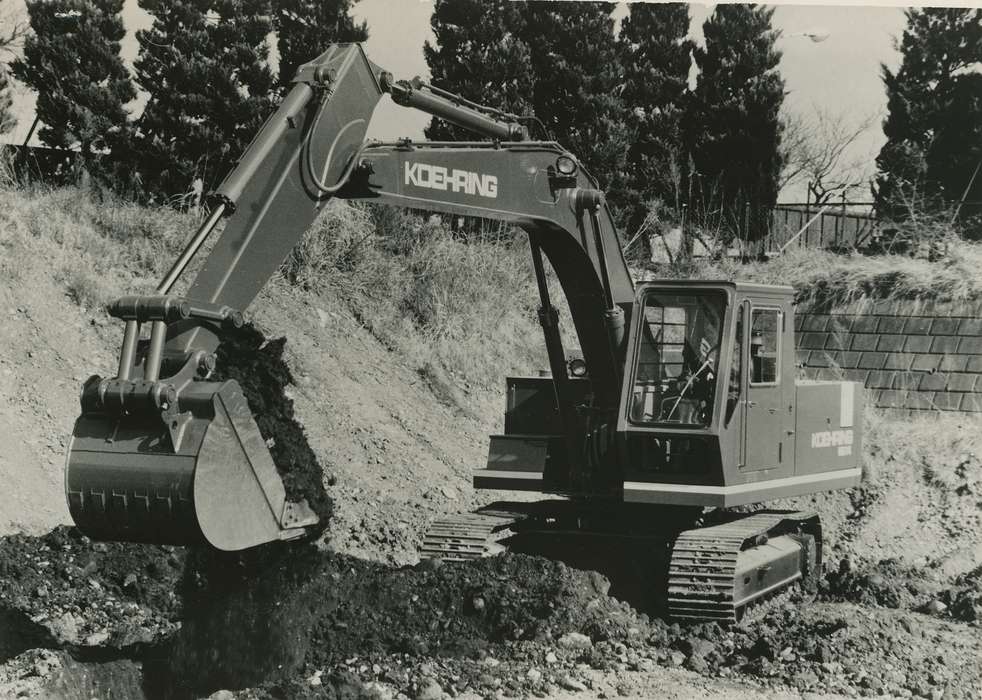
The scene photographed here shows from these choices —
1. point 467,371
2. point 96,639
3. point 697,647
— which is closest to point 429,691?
point 697,647

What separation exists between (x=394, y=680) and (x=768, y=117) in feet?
44.4

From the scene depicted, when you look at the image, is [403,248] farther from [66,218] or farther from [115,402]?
[115,402]

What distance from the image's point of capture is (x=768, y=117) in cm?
1753

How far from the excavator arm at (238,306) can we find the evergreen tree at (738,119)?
9743 millimetres

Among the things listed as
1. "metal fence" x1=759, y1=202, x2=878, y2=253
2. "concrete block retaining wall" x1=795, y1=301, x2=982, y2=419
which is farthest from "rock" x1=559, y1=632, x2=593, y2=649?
"metal fence" x1=759, y1=202, x2=878, y2=253

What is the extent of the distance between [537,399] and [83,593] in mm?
3514

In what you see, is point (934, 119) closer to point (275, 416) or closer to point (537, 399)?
point (537, 399)

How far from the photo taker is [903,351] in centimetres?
1397

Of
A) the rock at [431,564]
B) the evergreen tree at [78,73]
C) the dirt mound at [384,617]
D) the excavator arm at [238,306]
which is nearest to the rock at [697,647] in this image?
the dirt mound at [384,617]

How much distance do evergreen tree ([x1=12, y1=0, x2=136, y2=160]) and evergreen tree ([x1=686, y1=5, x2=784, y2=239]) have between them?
8189 mm

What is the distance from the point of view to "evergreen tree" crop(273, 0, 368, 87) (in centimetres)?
1342

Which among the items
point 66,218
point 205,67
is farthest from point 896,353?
point 66,218

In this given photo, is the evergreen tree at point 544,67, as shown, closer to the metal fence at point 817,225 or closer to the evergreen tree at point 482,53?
the evergreen tree at point 482,53

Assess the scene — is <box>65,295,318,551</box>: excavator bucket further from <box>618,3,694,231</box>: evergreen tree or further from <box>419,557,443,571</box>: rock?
<box>618,3,694,231</box>: evergreen tree
